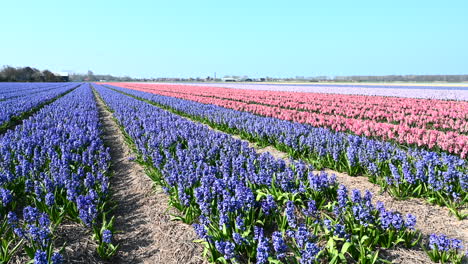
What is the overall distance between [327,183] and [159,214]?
10.7ft

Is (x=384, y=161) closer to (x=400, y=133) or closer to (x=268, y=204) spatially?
(x=400, y=133)

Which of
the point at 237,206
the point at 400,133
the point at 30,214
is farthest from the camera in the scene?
the point at 400,133

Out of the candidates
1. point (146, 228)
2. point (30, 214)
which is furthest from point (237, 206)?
point (30, 214)

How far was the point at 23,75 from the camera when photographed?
4348 inches

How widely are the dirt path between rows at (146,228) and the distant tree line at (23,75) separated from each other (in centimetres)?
12617

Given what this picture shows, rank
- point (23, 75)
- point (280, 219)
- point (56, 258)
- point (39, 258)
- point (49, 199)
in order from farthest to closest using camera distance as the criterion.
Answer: point (23, 75), point (49, 199), point (280, 219), point (56, 258), point (39, 258)

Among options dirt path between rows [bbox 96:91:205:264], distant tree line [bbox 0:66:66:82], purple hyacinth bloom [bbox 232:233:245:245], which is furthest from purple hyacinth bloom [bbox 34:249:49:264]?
distant tree line [bbox 0:66:66:82]

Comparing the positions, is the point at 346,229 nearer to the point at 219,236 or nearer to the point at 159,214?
the point at 219,236

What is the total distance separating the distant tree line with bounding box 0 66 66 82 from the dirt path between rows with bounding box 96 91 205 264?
126m

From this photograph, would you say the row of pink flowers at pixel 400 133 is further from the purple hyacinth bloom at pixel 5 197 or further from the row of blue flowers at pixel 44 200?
the purple hyacinth bloom at pixel 5 197

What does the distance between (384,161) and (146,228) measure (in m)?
5.93

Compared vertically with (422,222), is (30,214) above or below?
above

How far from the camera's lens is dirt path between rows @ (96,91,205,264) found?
4344mm

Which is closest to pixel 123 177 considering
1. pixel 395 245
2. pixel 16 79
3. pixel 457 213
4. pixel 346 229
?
pixel 346 229
